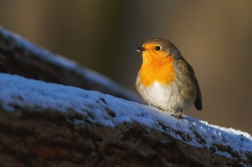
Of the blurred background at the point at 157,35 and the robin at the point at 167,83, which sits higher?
the blurred background at the point at 157,35

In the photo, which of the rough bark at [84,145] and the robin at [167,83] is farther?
the robin at [167,83]

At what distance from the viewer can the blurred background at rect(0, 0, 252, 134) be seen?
329 inches

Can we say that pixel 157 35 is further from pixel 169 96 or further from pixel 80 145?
pixel 80 145

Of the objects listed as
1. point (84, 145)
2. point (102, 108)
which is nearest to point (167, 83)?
point (102, 108)

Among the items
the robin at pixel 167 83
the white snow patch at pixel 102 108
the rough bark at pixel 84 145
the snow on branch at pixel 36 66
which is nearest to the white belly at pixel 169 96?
the robin at pixel 167 83

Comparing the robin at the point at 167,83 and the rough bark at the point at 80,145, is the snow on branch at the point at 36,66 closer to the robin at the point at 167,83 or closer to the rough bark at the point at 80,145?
the robin at the point at 167,83

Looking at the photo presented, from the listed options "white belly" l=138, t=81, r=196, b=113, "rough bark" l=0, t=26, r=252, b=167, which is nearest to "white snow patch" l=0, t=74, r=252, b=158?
"rough bark" l=0, t=26, r=252, b=167

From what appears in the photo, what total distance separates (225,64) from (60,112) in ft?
24.4

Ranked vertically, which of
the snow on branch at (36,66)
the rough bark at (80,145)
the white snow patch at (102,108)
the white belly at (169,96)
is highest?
the snow on branch at (36,66)

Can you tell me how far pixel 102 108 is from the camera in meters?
1.93

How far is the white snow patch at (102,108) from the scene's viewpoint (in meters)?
1.63

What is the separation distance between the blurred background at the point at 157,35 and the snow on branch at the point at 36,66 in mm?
4050

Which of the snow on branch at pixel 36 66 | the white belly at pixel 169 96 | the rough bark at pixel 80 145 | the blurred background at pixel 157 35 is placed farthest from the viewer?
the blurred background at pixel 157 35

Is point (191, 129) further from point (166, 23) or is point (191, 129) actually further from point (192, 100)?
point (166, 23)
